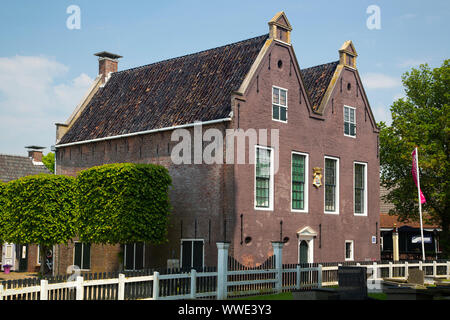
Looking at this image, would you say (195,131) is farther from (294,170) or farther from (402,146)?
(402,146)

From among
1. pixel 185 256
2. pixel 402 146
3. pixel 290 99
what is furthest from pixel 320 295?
pixel 402 146

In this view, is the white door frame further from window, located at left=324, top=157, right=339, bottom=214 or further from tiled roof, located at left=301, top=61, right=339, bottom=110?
tiled roof, located at left=301, top=61, right=339, bottom=110

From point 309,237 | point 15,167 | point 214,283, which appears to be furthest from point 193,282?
point 15,167

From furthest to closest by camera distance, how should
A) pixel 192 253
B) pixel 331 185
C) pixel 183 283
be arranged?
pixel 331 185
pixel 192 253
pixel 183 283

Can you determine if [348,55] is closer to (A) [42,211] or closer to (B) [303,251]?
(B) [303,251]

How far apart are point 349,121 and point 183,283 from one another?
1653 centimetres

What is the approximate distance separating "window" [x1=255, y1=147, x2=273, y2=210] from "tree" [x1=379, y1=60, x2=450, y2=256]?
16.4m

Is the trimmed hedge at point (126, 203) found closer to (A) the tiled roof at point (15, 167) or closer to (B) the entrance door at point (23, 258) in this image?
(B) the entrance door at point (23, 258)

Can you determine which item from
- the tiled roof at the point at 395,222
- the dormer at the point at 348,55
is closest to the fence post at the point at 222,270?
the dormer at the point at 348,55

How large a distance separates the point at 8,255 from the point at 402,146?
93.4 ft

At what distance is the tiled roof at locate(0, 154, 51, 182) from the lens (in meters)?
43.4

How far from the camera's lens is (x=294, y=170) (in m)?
28.4

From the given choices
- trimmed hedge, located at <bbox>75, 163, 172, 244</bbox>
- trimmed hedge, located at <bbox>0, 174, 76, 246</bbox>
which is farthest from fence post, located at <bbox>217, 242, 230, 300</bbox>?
trimmed hedge, located at <bbox>0, 174, 76, 246</bbox>

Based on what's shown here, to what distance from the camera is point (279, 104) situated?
2775 cm
